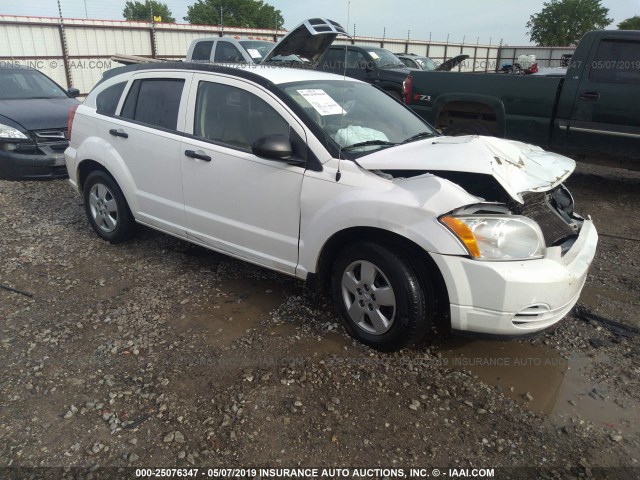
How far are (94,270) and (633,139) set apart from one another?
6334 mm

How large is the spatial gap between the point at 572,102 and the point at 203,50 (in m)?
8.62

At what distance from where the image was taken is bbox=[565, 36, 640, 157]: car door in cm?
610

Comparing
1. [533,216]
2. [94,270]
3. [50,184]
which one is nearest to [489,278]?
[533,216]

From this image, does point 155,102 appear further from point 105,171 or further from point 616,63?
point 616,63

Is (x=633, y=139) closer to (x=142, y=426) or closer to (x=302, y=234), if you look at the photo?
(x=302, y=234)

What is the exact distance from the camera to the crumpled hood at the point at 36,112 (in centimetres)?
687

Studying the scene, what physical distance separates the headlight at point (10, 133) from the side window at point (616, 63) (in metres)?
7.57

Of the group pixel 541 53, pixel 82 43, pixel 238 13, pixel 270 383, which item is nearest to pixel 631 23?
pixel 541 53

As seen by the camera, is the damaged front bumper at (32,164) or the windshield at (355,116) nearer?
the windshield at (355,116)

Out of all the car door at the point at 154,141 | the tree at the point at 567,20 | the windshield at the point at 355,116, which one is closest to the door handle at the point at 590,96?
the windshield at the point at 355,116

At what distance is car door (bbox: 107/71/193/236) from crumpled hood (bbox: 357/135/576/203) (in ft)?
5.63

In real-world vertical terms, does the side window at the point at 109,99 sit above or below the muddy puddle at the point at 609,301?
above

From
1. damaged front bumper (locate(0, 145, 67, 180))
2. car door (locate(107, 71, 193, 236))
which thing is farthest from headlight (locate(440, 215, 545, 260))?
damaged front bumper (locate(0, 145, 67, 180))

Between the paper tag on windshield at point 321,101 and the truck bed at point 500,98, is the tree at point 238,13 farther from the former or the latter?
the paper tag on windshield at point 321,101
